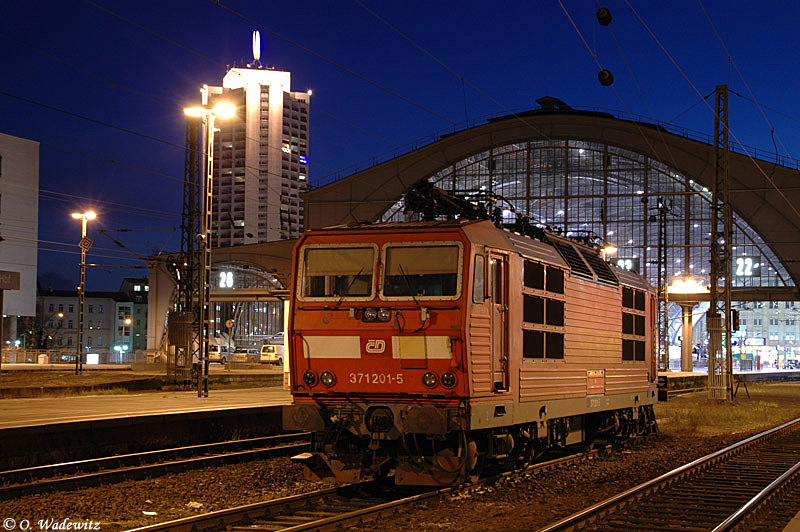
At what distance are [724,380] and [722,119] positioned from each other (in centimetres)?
970

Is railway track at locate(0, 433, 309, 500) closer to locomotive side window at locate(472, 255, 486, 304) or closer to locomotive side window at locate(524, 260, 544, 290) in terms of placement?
locomotive side window at locate(472, 255, 486, 304)

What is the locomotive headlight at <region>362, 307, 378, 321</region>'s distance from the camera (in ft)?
39.8

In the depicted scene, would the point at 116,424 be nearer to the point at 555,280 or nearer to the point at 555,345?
the point at 555,345

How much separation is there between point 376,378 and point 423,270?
1.63 m

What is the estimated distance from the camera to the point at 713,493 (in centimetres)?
1316

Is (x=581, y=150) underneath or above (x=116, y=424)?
above

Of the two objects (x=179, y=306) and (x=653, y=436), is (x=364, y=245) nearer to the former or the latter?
(x=653, y=436)

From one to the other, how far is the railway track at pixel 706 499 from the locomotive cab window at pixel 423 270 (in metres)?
Result: 3.44

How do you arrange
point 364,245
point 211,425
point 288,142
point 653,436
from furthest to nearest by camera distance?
point 288,142 → point 653,436 → point 211,425 → point 364,245

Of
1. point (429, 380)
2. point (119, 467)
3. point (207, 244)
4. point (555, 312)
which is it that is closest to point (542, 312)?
point (555, 312)

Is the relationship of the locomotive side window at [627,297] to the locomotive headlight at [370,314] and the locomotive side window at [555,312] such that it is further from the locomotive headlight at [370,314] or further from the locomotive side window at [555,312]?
the locomotive headlight at [370,314]

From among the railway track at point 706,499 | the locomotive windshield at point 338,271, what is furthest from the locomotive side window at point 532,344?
the locomotive windshield at point 338,271

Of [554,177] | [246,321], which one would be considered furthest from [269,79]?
[554,177]

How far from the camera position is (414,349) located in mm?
11906
